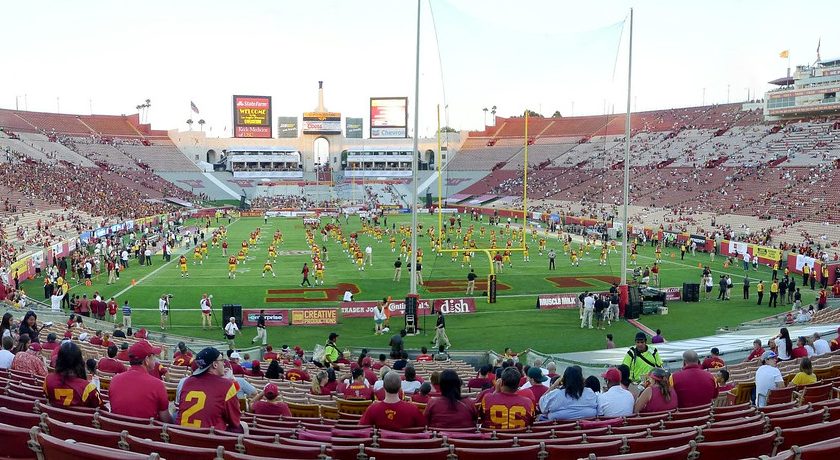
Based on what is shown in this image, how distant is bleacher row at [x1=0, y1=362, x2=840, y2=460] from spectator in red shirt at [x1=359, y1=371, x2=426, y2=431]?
0.09 metres

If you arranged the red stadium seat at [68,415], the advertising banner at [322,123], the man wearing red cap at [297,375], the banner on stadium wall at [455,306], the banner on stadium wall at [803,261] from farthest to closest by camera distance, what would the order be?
the advertising banner at [322,123] → the banner on stadium wall at [803,261] → the banner on stadium wall at [455,306] → the man wearing red cap at [297,375] → the red stadium seat at [68,415]

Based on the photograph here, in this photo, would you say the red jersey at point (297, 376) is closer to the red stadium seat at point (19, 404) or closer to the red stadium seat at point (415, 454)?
the red stadium seat at point (19, 404)

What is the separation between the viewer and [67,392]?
18.1 ft

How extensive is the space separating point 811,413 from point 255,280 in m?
27.8

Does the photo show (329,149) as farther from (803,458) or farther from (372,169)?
(803,458)

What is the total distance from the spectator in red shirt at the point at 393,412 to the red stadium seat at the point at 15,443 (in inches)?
104

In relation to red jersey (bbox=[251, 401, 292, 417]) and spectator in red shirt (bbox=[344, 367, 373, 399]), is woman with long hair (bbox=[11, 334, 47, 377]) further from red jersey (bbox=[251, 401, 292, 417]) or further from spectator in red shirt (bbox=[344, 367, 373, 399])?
spectator in red shirt (bbox=[344, 367, 373, 399])

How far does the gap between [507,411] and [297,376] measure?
630 centimetres

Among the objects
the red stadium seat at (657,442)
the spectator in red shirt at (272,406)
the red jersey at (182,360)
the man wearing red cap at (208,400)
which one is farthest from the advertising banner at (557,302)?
the man wearing red cap at (208,400)

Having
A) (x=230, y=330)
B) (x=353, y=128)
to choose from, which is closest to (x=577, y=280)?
(x=230, y=330)

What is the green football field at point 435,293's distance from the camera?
20781 millimetres

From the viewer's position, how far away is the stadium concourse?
4.71 meters

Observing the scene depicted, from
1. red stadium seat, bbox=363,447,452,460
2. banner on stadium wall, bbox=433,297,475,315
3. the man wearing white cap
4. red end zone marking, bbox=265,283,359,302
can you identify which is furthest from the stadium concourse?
red end zone marking, bbox=265,283,359,302

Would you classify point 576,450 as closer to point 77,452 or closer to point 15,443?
point 77,452
